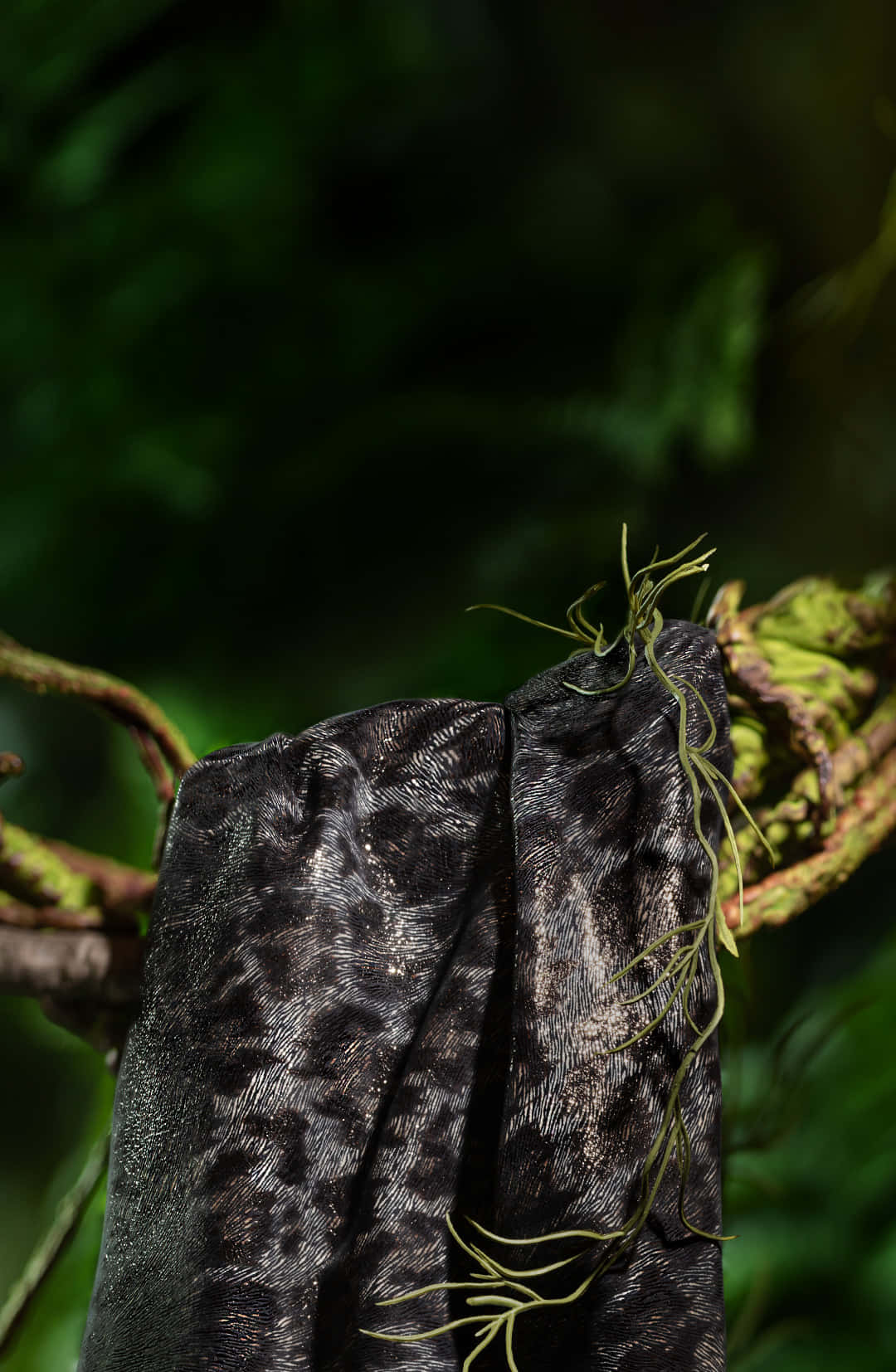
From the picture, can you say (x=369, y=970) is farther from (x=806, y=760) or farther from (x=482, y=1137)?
(x=806, y=760)

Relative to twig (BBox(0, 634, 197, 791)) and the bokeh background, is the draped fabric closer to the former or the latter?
twig (BBox(0, 634, 197, 791))

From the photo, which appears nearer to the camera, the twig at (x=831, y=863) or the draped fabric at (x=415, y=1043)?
the draped fabric at (x=415, y=1043)

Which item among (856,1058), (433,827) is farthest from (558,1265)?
(856,1058)

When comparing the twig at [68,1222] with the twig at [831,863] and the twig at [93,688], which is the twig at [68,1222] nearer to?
the twig at [93,688]

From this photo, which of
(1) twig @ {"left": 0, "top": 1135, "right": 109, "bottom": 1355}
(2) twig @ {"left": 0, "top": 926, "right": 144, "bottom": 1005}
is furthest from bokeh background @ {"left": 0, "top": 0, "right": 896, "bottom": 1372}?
(2) twig @ {"left": 0, "top": 926, "right": 144, "bottom": 1005}

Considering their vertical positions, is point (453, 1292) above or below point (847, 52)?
below

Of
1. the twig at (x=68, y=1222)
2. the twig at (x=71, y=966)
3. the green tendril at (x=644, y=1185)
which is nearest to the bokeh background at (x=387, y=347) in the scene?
the twig at (x=68, y=1222)
